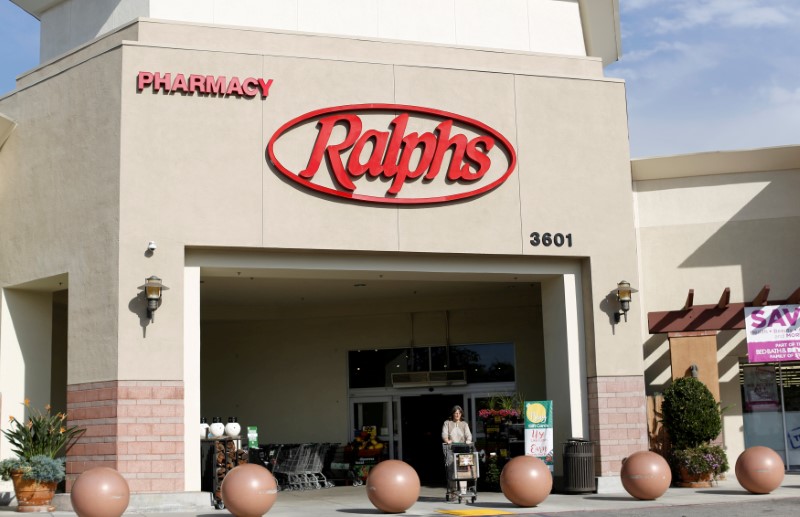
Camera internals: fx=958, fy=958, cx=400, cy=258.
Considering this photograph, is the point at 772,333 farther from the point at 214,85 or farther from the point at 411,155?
the point at 214,85

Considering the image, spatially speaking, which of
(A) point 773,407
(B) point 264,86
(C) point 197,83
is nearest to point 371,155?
(B) point 264,86

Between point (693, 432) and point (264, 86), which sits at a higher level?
point (264, 86)

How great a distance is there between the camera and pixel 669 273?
22625mm

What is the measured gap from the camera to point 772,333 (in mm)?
21219

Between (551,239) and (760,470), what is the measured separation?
5851 mm

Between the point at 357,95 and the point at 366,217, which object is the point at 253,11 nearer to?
the point at 357,95

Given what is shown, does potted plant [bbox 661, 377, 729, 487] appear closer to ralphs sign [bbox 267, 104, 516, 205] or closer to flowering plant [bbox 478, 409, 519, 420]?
flowering plant [bbox 478, 409, 519, 420]

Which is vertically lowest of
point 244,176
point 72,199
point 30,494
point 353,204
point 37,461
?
point 30,494

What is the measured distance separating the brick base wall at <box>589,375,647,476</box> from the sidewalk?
40.5 inches

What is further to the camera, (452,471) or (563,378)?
(563,378)

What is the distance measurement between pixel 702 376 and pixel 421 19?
994 cm

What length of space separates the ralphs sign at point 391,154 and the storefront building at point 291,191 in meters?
0.04

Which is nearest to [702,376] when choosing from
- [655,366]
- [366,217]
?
[655,366]

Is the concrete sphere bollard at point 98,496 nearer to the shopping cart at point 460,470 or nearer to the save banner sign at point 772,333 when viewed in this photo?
the shopping cart at point 460,470
